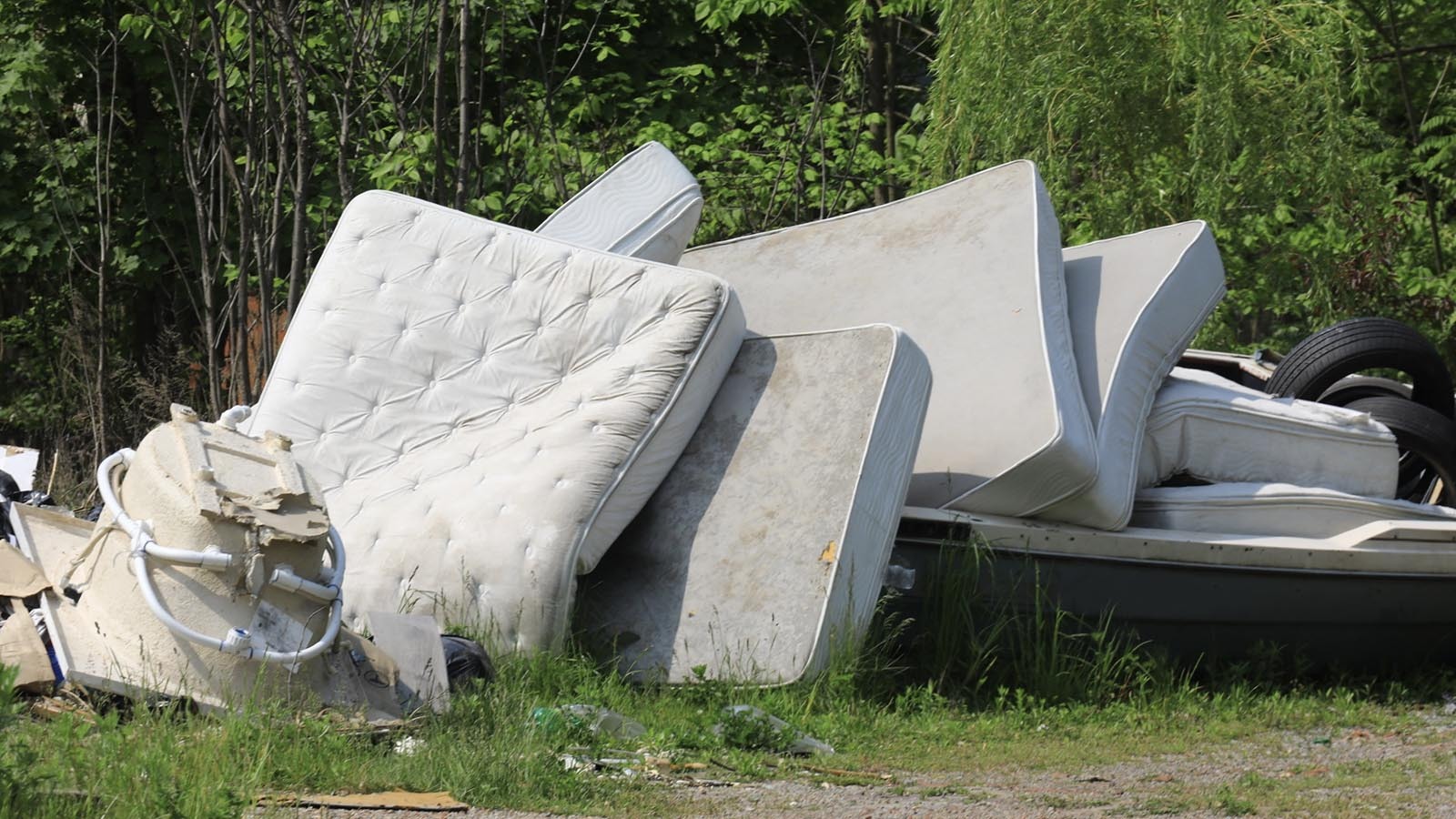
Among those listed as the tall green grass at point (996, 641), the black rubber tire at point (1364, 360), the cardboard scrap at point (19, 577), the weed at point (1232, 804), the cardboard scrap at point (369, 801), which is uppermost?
the black rubber tire at point (1364, 360)

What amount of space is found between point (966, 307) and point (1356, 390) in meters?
2.16

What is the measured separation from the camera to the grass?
139 inches

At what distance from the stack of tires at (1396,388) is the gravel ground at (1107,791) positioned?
2.15 meters

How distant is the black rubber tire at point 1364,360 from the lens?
6.96 m

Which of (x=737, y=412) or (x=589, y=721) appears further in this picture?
(x=737, y=412)

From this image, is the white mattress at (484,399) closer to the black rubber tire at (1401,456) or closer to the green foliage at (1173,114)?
the black rubber tire at (1401,456)

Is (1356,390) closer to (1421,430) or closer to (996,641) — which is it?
(1421,430)

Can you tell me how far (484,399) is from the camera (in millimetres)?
6012

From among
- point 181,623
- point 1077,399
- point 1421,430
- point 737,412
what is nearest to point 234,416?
point 181,623

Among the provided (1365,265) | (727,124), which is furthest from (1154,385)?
(727,124)

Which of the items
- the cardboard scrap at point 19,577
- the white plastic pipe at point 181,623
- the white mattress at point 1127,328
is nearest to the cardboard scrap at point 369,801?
the white plastic pipe at point 181,623

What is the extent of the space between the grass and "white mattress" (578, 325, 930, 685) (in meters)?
0.15

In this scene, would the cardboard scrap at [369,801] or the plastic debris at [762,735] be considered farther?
the plastic debris at [762,735]

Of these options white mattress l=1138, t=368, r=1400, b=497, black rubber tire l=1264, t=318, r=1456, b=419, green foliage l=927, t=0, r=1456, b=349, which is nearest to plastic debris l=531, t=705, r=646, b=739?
white mattress l=1138, t=368, r=1400, b=497
